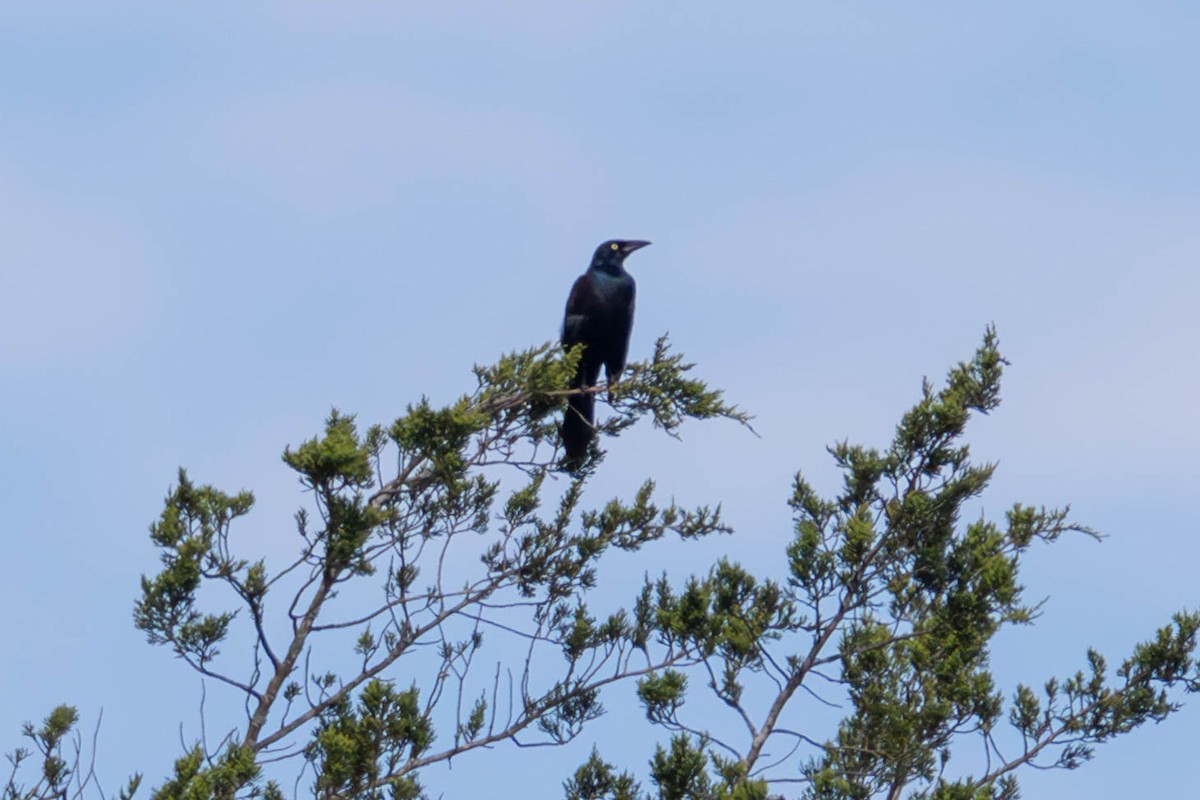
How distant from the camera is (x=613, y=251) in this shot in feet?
33.2

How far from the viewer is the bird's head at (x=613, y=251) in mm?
10125

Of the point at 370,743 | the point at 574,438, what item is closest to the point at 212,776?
the point at 370,743

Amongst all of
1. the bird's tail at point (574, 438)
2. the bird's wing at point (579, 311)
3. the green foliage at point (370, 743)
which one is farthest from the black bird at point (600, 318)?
the green foliage at point (370, 743)

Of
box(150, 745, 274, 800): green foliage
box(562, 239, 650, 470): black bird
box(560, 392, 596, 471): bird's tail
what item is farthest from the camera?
box(562, 239, 650, 470): black bird

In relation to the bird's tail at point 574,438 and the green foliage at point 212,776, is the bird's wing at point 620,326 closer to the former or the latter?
the bird's tail at point 574,438

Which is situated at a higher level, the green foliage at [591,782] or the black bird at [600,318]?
the black bird at [600,318]

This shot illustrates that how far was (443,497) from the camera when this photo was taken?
21.6 feet

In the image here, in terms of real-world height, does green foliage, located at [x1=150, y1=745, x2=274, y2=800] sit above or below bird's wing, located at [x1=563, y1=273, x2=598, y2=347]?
below

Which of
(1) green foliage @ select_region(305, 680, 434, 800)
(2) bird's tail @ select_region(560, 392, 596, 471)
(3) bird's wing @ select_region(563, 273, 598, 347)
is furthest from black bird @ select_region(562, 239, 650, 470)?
(1) green foliage @ select_region(305, 680, 434, 800)

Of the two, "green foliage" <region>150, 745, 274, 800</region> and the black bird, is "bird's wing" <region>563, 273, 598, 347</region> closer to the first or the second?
the black bird

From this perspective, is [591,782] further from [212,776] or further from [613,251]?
[613,251]

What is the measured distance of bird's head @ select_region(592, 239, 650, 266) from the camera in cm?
1012

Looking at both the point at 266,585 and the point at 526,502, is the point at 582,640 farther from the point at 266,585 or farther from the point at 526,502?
the point at 266,585

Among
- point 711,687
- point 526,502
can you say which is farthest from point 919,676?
point 526,502
